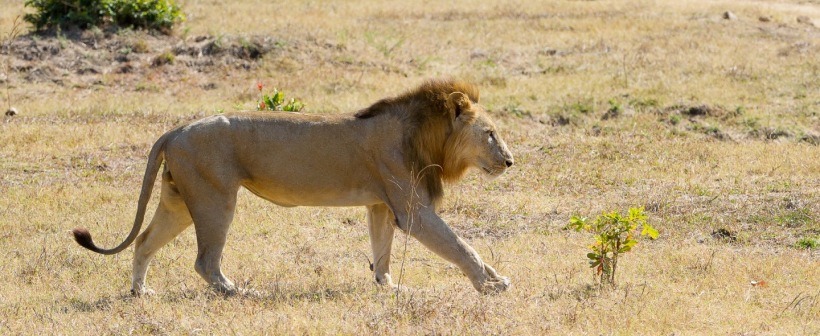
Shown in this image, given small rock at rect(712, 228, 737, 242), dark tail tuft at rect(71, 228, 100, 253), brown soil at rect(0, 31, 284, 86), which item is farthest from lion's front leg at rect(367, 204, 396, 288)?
brown soil at rect(0, 31, 284, 86)

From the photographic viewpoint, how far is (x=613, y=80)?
17.9 metres

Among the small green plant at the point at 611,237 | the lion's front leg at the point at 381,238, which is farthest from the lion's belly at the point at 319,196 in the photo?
the small green plant at the point at 611,237

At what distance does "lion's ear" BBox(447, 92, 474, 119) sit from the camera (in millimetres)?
7824

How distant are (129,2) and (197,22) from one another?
274 centimetres

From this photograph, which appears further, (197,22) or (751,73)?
(197,22)

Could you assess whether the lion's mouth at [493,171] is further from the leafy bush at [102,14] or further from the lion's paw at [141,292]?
the leafy bush at [102,14]

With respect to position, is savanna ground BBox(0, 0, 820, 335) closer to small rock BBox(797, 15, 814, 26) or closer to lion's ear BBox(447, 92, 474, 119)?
small rock BBox(797, 15, 814, 26)

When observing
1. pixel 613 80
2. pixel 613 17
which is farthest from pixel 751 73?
pixel 613 17

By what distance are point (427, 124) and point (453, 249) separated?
988 mm

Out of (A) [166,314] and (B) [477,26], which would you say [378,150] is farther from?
(B) [477,26]

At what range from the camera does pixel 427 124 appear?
25.7ft

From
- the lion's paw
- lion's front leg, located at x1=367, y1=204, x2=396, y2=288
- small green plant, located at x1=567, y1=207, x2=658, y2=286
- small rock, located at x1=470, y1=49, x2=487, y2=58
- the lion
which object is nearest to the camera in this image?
the lion

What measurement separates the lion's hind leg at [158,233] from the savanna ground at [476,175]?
25 centimetres

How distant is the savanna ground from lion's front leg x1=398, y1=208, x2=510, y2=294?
6.4 inches
